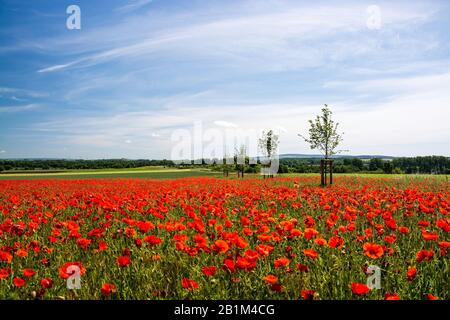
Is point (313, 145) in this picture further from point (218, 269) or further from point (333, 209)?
point (218, 269)

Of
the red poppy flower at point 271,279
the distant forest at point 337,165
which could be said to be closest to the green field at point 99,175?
the distant forest at point 337,165

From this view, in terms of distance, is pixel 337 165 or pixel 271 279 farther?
pixel 337 165

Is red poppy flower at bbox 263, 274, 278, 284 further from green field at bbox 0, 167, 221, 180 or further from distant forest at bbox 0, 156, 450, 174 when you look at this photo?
distant forest at bbox 0, 156, 450, 174

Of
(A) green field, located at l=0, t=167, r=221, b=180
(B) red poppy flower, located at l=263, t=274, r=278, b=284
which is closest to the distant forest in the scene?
(A) green field, located at l=0, t=167, r=221, b=180

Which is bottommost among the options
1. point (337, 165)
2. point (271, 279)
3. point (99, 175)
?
point (99, 175)

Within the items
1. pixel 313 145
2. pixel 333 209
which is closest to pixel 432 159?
pixel 313 145

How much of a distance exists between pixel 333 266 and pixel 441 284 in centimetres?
99

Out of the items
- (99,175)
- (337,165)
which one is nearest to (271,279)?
(99,175)

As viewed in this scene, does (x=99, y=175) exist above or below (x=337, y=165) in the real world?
below

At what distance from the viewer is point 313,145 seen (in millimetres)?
22406

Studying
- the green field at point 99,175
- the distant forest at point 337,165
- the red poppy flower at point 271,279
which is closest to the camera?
the red poppy flower at point 271,279

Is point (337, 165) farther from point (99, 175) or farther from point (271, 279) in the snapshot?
point (271, 279)

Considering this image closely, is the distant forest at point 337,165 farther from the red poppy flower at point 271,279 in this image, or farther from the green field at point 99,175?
the red poppy flower at point 271,279

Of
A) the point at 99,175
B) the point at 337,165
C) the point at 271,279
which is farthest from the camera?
the point at 337,165
